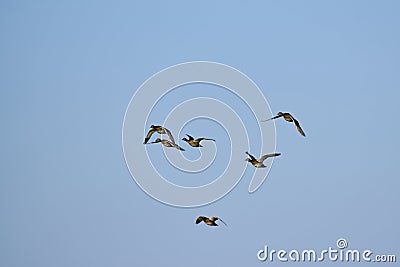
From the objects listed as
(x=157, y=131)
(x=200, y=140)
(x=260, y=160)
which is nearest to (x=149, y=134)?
(x=157, y=131)

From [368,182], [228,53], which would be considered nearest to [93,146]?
[228,53]

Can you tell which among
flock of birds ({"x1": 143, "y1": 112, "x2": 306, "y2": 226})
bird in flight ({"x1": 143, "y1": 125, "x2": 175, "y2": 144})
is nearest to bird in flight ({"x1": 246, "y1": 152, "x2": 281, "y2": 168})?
flock of birds ({"x1": 143, "y1": 112, "x2": 306, "y2": 226})

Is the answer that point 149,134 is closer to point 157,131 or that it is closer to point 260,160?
point 157,131

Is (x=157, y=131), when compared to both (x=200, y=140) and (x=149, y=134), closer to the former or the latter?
(x=149, y=134)

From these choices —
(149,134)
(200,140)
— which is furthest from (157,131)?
(200,140)

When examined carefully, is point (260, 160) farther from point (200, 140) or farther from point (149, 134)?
point (149, 134)

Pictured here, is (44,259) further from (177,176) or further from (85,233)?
(177,176)

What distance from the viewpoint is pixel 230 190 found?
7.84 feet

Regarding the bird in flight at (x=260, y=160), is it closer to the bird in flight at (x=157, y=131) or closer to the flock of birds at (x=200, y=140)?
the flock of birds at (x=200, y=140)

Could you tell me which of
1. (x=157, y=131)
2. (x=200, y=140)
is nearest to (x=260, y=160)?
(x=200, y=140)

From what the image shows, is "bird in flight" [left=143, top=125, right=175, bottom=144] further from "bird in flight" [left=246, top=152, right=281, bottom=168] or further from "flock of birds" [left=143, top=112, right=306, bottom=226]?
"bird in flight" [left=246, top=152, right=281, bottom=168]

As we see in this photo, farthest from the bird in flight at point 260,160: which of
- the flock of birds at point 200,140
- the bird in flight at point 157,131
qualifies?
the bird in flight at point 157,131

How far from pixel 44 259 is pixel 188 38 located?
1133 millimetres

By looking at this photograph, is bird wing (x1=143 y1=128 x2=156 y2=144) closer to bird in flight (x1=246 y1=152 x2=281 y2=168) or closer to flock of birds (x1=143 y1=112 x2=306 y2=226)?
flock of birds (x1=143 y1=112 x2=306 y2=226)
